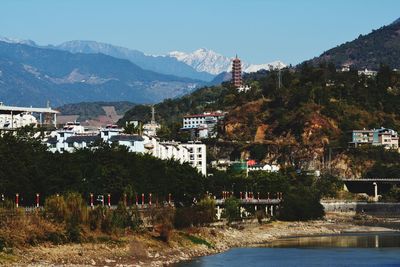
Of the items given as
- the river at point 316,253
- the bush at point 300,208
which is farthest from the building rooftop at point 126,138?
the river at point 316,253

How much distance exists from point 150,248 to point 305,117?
108856 mm

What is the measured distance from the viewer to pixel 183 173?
10075 centimetres

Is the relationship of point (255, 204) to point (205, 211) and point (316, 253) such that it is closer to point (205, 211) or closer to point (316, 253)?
point (205, 211)

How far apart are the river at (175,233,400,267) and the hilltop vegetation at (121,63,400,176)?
77.9m

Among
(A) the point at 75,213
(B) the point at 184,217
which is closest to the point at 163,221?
(B) the point at 184,217

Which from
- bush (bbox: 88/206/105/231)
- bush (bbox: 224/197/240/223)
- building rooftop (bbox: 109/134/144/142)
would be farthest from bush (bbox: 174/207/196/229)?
building rooftop (bbox: 109/134/144/142)

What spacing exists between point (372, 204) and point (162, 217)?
68.6 metres

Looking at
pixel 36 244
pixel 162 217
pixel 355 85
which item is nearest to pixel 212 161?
pixel 355 85

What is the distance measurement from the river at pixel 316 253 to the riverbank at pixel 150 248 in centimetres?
162

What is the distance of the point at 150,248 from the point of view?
69.4 metres

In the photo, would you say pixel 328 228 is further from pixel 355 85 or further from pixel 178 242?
pixel 355 85

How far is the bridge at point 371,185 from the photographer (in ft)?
519

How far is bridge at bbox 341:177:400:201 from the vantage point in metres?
158

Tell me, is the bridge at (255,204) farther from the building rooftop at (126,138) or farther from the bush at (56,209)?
the bush at (56,209)
